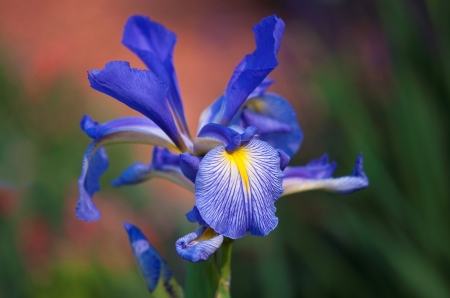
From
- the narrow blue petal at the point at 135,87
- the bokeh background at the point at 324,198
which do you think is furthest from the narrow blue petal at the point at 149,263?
the bokeh background at the point at 324,198

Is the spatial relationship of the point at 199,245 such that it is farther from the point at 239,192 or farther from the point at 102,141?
the point at 102,141

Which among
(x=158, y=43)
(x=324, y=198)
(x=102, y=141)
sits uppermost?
(x=158, y=43)

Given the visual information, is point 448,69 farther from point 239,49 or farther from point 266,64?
point 239,49

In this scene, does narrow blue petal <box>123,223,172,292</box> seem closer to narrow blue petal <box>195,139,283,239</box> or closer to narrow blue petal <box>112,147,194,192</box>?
narrow blue petal <box>112,147,194,192</box>

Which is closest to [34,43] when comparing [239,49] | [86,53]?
[86,53]

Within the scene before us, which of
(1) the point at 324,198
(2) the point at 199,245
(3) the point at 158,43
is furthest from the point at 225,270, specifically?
(1) the point at 324,198

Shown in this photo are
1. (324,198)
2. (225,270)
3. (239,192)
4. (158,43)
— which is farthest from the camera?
(324,198)

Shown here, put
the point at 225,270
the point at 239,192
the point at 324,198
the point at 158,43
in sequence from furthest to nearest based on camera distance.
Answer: the point at 324,198, the point at 158,43, the point at 225,270, the point at 239,192

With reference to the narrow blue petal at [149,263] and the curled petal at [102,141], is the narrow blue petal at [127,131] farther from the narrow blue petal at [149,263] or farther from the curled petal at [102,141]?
the narrow blue petal at [149,263]
